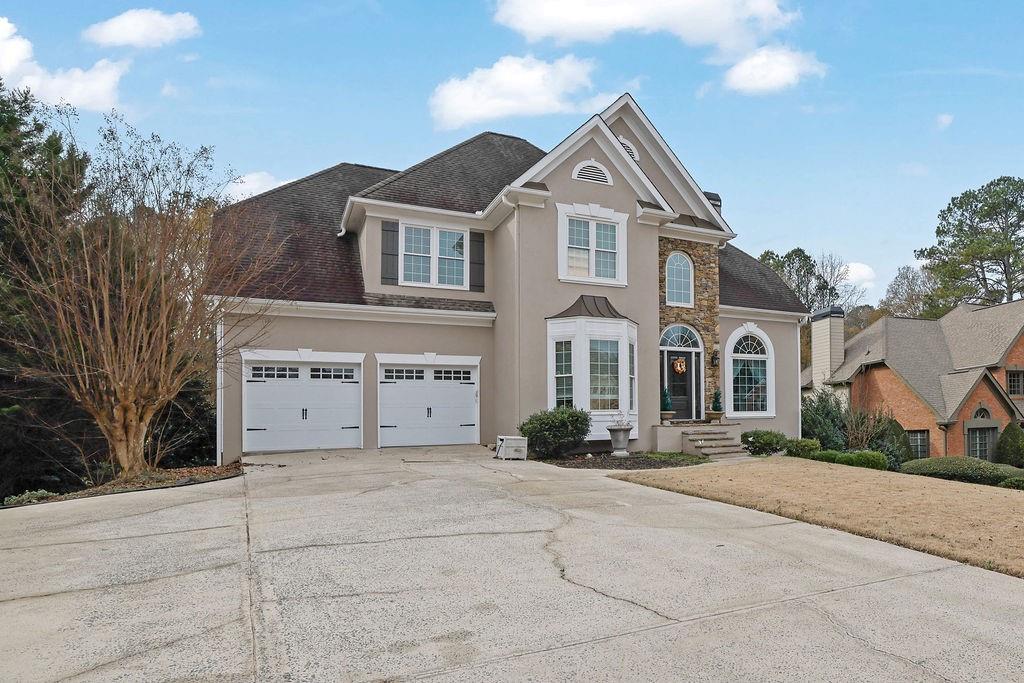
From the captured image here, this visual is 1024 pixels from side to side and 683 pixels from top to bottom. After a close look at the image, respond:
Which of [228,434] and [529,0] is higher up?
[529,0]

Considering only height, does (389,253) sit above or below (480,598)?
above

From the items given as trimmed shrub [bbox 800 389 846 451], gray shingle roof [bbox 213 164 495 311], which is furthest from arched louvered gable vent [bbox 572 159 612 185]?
trimmed shrub [bbox 800 389 846 451]

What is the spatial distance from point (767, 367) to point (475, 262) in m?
10.2

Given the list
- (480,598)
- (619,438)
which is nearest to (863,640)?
(480,598)

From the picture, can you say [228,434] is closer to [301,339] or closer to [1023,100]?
[301,339]

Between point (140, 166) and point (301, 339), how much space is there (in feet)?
16.3

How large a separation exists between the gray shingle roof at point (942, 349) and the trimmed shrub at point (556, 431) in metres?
17.1

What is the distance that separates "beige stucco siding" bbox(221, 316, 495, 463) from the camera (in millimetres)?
14312

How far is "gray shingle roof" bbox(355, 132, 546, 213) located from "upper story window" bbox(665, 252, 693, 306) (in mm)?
5184

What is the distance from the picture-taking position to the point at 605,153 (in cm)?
1664

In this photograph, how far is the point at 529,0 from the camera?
11.4 meters

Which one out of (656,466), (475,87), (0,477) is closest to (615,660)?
(656,466)

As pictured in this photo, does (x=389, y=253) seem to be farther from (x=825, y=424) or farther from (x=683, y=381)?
(x=825, y=424)

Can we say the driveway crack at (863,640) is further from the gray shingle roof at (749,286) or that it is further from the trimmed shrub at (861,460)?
the gray shingle roof at (749,286)
